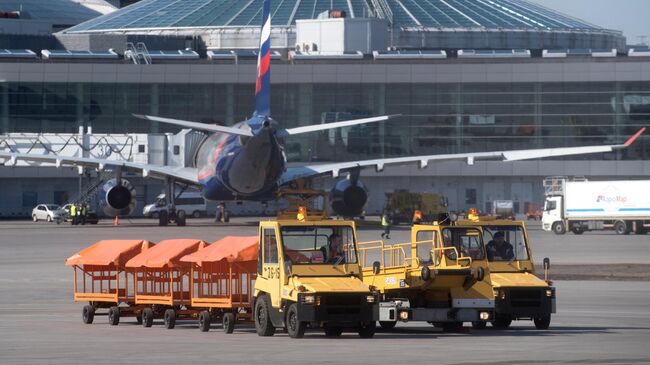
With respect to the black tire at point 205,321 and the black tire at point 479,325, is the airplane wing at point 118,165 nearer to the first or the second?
the black tire at point 205,321

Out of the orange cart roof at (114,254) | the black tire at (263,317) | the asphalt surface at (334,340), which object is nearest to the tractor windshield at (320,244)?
the black tire at (263,317)

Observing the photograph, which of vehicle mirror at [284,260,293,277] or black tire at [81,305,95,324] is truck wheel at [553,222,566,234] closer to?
black tire at [81,305,95,324]

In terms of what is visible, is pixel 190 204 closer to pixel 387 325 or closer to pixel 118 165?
pixel 118 165

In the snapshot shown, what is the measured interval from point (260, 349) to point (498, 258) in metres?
8.56

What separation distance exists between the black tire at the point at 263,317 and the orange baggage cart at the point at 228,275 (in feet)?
4.05

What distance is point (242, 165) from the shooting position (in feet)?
261

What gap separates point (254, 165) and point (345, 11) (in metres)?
80.6

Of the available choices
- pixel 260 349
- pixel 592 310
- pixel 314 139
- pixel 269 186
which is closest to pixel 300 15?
pixel 314 139

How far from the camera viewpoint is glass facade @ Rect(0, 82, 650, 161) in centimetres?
12656

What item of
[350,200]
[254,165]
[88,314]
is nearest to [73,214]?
[350,200]

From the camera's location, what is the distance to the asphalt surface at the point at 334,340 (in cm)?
2448

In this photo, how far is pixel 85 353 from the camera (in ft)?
83.7

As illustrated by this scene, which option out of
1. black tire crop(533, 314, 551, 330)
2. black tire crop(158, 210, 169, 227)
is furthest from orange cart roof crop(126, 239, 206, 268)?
black tire crop(158, 210, 169, 227)

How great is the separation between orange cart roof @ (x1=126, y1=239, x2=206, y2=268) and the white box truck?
5553 cm
